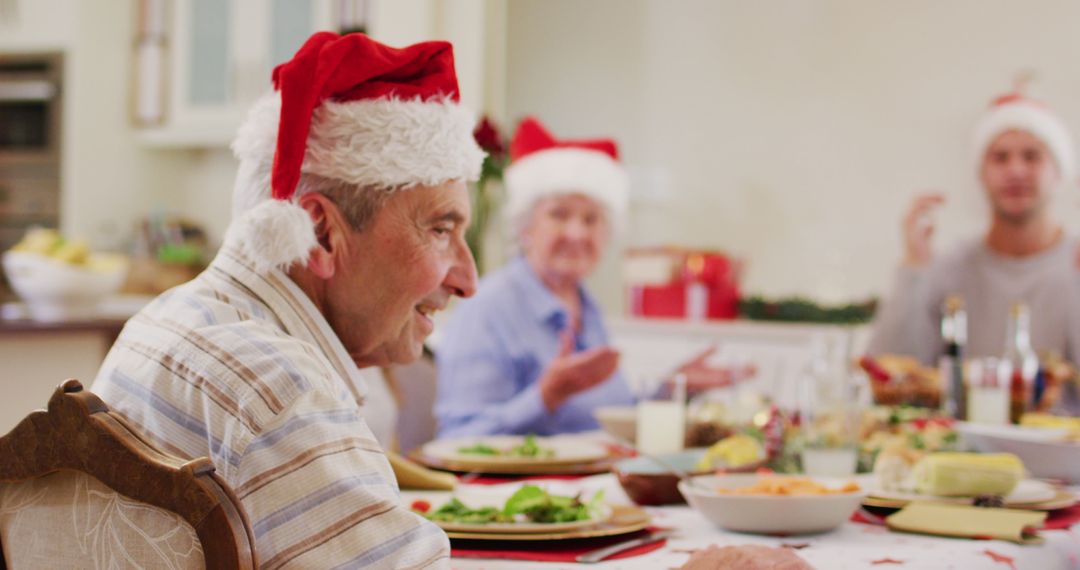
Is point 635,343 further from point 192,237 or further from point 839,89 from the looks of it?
point 192,237

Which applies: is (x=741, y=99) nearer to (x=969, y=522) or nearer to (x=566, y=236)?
(x=566, y=236)

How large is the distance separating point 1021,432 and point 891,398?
0.64 m

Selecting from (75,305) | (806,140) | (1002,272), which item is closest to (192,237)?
(75,305)

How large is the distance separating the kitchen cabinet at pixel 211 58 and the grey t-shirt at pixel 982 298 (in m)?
2.87

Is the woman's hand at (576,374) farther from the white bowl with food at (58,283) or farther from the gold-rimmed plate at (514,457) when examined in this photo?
the white bowl with food at (58,283)

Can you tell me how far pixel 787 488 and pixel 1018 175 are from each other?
2600 mm

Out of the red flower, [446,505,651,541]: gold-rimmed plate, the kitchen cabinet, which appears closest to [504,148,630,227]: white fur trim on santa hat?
the red flower

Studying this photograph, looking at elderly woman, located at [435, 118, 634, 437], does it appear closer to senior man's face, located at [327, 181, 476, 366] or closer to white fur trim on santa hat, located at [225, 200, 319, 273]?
senior man's face, located at [327, 181, 476, 366]

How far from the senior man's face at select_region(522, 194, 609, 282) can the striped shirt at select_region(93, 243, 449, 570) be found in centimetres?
185

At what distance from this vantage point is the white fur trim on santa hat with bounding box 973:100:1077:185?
3566mm

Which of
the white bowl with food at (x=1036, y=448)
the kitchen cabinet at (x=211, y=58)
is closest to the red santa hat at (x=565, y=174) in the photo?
the white bowl with food at (x=1036, y=448)

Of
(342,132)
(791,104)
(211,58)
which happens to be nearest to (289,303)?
(342,132)

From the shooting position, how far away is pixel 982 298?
3.47 meters

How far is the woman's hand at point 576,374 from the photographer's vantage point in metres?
2.11
